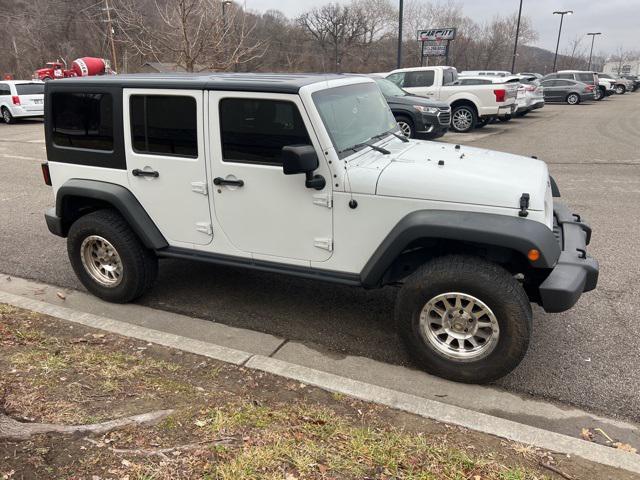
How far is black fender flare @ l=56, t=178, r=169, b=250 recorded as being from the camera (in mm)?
4066

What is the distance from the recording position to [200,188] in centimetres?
383

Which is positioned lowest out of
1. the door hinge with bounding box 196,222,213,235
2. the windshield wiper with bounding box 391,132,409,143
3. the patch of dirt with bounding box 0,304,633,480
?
the patch of dirt with bounding box 0,304,633,480

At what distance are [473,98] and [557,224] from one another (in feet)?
41.5

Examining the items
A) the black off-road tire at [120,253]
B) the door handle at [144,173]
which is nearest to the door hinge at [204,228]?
the door handle at [144,173]

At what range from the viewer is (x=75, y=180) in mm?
4273

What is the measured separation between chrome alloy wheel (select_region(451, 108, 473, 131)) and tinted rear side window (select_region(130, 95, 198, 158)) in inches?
532

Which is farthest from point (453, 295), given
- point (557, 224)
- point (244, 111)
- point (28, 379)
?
point (28, 379)

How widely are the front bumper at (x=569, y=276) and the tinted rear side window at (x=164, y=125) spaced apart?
254 centimetres

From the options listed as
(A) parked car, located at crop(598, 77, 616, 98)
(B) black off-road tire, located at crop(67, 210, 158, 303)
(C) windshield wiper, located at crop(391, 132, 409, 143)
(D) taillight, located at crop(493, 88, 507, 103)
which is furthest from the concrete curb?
(A) parked car, located at crop(598, 77, 616, 98)

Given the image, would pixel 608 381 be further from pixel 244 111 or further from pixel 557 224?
pixel 244 111

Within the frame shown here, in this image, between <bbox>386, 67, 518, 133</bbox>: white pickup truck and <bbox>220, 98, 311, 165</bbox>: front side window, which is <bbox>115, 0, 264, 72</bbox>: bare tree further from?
<bbox>220, 98, 311, 165</bbox>: front side window

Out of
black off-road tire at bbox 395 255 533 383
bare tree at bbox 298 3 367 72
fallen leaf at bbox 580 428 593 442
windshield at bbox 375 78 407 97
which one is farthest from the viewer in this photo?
bare tree at bbox 298 3 367 72

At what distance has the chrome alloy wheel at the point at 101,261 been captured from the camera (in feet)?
14.2

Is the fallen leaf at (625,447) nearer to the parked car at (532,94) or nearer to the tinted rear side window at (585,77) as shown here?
the parked car at (532,94)
